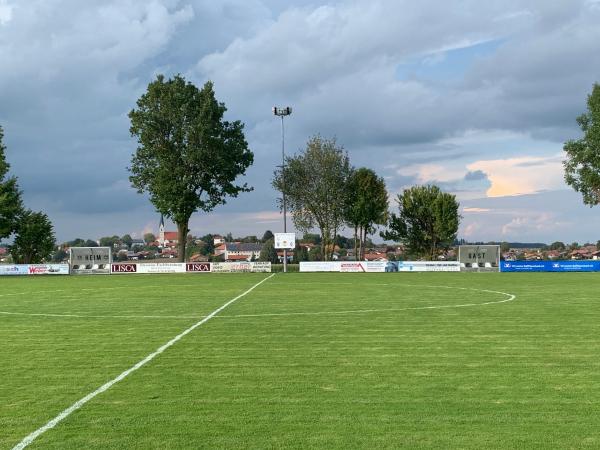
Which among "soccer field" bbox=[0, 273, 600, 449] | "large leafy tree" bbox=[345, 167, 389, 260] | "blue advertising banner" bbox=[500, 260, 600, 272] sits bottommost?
"soccer field" bbox=[0, 273, 600, 449]

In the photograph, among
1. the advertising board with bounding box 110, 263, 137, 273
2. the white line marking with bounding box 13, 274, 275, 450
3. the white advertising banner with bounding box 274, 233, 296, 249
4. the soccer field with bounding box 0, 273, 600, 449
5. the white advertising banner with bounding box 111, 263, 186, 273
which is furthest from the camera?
the white advertising banner with bounding box 274, 233, 296, 249

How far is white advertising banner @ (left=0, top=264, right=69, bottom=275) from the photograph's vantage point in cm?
5991

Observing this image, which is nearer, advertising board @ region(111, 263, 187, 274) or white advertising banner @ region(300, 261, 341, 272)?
advertising board @ region(111, 263, 187, 274)

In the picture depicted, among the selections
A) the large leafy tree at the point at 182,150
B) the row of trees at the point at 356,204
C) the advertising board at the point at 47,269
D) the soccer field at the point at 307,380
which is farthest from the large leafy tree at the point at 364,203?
the soccer field at the point at 307,380

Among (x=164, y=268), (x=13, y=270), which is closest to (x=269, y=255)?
(x=164, y=268)

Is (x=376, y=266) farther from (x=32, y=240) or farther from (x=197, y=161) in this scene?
(x=32, y=240)

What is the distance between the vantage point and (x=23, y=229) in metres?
78.2

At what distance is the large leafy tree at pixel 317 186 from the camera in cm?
8031

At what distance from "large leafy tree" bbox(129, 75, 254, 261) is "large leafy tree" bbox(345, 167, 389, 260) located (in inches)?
753

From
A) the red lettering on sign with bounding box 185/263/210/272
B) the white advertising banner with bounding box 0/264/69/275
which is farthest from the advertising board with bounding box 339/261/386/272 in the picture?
the white advertising banner with bounding box 0/264/69/275

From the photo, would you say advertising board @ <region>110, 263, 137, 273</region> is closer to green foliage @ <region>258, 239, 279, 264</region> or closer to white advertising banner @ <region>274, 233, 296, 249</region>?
Result: white advertising banner @ <region>274, 233, 296, 249</region>

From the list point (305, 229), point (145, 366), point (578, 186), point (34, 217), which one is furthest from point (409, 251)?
point (145, 366)

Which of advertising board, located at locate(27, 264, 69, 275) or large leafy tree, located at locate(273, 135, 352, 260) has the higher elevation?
large leafy tree, located at locate(273, 135, 352, 260)

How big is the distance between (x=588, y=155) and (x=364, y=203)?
27.9 m
